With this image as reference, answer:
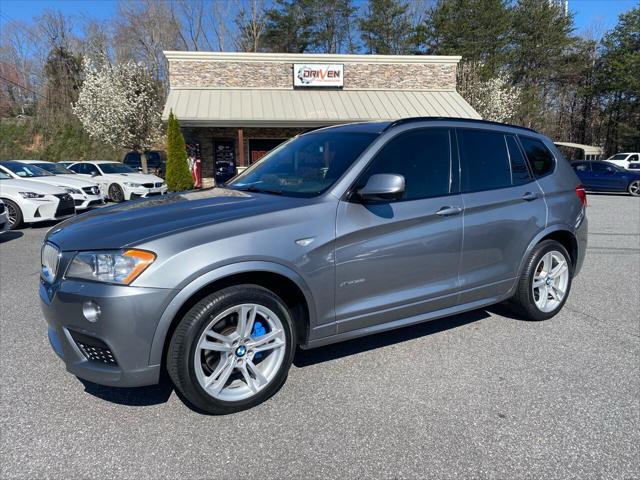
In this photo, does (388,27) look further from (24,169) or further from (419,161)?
(419,161)

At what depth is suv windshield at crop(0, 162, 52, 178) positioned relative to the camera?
35.5ft

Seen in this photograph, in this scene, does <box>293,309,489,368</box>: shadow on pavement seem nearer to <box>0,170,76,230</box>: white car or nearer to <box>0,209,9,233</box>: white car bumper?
<box>0,209,9,233</box>: white car bumper

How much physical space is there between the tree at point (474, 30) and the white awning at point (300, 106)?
16279 millimetres

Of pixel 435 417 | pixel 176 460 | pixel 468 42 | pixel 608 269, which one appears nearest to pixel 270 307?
pixel 176 460

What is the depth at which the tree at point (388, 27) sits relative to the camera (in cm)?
3753

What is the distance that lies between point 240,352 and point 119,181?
13583 millimetres

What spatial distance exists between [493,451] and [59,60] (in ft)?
152

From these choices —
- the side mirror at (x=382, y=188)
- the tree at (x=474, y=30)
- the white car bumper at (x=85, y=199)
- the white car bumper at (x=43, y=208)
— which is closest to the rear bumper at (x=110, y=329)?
the side mirror at (x=382, y=188)

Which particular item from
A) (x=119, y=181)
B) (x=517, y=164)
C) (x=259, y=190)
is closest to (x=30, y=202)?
(x=119, y=181)

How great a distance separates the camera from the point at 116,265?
238cm

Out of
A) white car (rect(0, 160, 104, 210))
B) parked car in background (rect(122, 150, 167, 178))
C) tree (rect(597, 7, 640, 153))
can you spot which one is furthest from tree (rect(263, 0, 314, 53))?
white car (rect(0, 160, 104, 210))

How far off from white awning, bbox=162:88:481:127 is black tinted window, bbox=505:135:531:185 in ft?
46.6

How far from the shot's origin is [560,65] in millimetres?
39906

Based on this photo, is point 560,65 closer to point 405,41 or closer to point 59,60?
point 405,41
